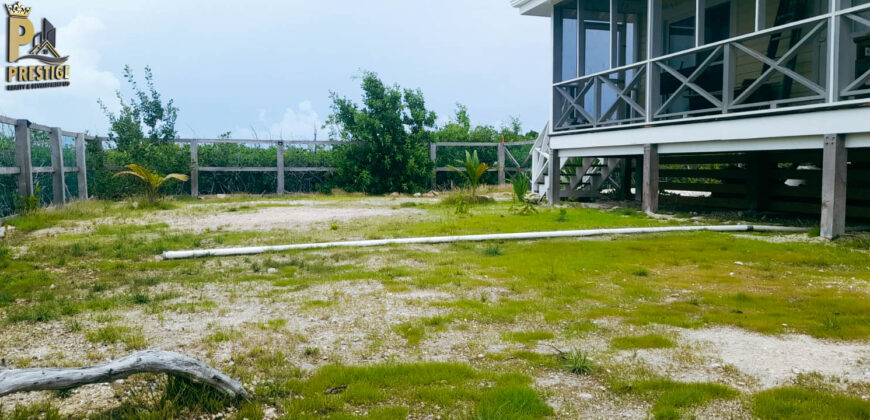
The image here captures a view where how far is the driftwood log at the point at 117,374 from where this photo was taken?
236cm

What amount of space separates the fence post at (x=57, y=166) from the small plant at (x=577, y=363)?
41.8ft

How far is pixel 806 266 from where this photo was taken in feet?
20.0

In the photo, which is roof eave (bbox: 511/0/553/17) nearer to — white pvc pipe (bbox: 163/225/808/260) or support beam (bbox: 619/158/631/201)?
support beam (bbox: 619/158/631/201)

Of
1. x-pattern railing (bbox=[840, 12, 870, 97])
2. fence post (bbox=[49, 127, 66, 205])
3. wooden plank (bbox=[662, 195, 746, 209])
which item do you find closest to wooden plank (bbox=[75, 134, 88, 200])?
fence post (bbox=[49, 127, 66, 205])

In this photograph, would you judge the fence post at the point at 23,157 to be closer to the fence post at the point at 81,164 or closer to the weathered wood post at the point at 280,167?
the fence post at the point at 81,164

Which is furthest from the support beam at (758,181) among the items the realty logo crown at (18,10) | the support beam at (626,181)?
the realty logo crown at (18,10)

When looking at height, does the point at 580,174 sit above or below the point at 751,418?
above

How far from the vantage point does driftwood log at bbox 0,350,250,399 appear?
92.7 inches

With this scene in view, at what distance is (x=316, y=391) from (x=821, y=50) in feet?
30.9

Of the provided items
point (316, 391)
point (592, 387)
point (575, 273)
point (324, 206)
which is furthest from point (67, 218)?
point (592, 387)

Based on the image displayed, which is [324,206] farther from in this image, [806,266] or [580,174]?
[806,266]

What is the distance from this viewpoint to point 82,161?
598 inches

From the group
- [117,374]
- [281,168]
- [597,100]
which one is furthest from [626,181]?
[117,374]

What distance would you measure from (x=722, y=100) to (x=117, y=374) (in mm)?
9191
